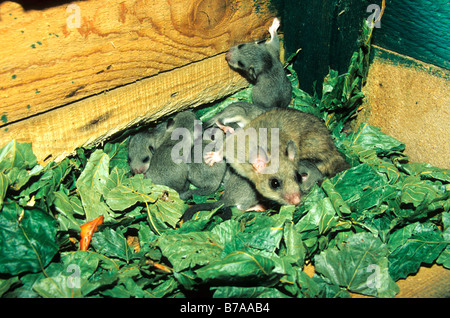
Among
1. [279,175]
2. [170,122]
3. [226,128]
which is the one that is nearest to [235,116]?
[226,128]

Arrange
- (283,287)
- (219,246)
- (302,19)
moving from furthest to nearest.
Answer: (302,19), (219,246), (283,287)

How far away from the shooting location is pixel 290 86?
213 inches

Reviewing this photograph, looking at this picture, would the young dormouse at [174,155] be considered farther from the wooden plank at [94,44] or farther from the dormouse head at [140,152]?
the wooden plank at [94,44]

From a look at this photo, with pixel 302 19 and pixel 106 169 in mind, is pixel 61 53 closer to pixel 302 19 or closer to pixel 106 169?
pixel 106 169

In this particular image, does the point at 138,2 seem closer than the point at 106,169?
Yes

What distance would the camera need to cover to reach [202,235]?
142 inches

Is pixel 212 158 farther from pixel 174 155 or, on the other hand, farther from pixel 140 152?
pixel 140 152

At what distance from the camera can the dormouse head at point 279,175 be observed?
4379mm

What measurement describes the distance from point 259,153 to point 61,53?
89.2 inches

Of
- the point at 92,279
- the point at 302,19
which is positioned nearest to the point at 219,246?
the point at 92,279

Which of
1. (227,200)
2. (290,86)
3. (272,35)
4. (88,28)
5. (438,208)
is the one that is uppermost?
(88,28)

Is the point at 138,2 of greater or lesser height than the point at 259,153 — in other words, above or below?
above

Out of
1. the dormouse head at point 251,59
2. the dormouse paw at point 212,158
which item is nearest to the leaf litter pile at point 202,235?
the dormouse paw at point 212,158

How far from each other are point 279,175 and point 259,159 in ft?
0.95
